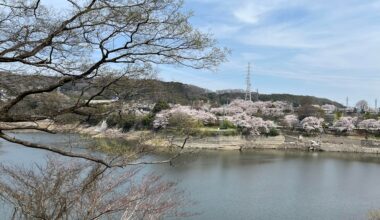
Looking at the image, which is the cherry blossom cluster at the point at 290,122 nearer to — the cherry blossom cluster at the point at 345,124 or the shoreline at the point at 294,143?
the shoreline at the point at 294,143

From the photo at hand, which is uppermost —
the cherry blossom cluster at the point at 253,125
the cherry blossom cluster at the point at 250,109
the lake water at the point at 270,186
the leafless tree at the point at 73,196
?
the cherry blossom cluster at the point at 250,109

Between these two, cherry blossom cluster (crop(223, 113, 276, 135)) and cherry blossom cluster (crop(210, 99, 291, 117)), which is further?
cherry blossom cluster (crop(210, 99, 291, 117))

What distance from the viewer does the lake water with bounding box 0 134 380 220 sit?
10.5 metres

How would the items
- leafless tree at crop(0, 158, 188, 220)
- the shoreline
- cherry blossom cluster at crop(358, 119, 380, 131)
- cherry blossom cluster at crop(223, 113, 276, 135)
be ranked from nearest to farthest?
Answer: leafless tree at crop(0, 158, 188, 220), the shoreline, cherry blossom cluster at crop(223, 113, 276, 135), cherry blossom cluster at crop(358, 119, 380, 131)

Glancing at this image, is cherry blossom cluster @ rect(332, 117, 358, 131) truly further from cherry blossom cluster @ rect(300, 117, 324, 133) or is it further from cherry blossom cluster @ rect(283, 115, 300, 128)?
cherry blossom cluster @ rect(283, 115, 300, 128)

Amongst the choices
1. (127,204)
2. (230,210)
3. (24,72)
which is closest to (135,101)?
(24,72)

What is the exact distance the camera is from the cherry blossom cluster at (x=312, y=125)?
34188mm

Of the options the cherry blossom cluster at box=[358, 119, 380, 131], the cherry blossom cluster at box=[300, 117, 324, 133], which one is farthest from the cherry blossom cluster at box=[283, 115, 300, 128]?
the cherry blossom cluster at box=[358, 119, 380, 131]

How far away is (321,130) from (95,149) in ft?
107

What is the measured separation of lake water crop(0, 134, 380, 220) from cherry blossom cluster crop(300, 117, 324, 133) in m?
12.2

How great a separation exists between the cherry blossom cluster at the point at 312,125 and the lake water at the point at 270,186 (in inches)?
482

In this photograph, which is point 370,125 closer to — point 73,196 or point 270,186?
point 270,186

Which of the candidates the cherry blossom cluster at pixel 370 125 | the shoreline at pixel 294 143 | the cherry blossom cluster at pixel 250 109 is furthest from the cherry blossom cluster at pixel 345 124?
the cherry blossom cluster at pixel 250 109

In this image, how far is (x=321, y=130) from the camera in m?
34.5
